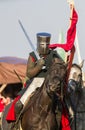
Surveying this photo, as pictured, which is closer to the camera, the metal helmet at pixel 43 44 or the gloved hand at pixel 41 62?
the gloved hand at pixel 41 62

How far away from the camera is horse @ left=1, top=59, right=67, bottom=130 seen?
1202 centimetres

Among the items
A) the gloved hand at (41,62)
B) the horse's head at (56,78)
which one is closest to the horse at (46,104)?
the horse's head at (56,78)

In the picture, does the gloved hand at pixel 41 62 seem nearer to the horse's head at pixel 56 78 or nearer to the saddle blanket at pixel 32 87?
the saddle blanket at pixel 32 87

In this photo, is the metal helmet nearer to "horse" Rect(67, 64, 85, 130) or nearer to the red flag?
the red flag

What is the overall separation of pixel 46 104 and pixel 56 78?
84 centimetres

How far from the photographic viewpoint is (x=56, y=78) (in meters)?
11.9

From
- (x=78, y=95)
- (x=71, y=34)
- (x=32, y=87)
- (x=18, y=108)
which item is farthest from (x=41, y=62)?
(x=78, y=95)

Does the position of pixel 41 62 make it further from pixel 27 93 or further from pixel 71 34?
pixel 71 34

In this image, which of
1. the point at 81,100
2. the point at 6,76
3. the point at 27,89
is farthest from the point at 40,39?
the point at 6,76

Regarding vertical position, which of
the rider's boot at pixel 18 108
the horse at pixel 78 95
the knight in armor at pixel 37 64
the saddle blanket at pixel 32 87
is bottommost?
the horse at pixel 78 95

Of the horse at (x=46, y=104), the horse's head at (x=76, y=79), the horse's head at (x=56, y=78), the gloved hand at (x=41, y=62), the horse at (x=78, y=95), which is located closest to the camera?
the horse's head at (x=56, y=78)

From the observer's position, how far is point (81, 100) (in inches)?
656

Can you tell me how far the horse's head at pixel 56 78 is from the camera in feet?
38.8

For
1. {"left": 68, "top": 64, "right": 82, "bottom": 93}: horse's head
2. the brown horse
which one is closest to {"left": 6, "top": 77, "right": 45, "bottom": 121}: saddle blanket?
the brown horse
